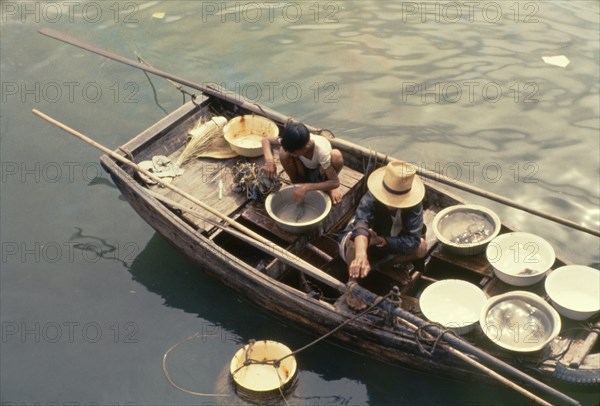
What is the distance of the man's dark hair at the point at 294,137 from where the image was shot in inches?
275

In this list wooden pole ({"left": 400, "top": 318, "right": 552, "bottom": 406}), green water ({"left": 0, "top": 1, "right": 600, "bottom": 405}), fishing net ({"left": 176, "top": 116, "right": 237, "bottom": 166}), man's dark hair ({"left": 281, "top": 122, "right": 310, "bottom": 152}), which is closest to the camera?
wooden pole ({"left": 400, "top": 318, "right": 552, "bottom": 406})

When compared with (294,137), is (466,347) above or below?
below

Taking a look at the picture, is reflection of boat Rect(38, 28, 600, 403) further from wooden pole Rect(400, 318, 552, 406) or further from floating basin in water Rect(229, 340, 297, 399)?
floating basin in water Rect(229, 340, 297, 399)

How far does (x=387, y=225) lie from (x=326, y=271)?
A: 99cm

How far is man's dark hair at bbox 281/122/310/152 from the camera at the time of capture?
697cm

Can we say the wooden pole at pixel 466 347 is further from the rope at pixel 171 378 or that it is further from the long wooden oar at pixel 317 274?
the rope at pixel 171 378

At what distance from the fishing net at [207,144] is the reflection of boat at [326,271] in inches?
4.3

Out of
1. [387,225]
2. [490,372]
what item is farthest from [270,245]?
[490,372]

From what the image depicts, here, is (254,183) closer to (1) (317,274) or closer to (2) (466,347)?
(1) (317,274)

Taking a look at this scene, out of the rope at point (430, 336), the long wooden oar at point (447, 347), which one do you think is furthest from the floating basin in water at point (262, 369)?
the rope at point (430, 336)

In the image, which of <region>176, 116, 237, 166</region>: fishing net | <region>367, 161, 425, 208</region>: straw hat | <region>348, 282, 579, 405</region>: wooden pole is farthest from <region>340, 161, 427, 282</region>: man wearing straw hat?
<region>176, 116, 237, 166</region>: fishing net

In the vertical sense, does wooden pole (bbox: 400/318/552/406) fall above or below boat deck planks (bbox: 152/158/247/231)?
below

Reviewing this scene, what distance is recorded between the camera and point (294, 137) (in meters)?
6.97

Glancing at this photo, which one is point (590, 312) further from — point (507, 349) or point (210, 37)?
point (210, 37)
